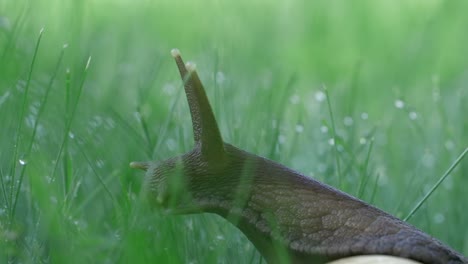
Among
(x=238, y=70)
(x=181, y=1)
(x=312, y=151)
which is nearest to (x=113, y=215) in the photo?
(x=312, y=151)

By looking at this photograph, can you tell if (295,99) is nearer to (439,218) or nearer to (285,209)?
(439,218)

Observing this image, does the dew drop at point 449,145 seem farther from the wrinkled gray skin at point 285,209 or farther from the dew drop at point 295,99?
the wrinkled gray skin at point 285,209

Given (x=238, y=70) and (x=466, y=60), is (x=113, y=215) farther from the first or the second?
(x=466, y=60)

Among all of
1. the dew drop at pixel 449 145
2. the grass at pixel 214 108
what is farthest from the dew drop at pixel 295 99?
the dew drop at pixel 449 145

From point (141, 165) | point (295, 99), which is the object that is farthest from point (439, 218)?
point (141, 165)

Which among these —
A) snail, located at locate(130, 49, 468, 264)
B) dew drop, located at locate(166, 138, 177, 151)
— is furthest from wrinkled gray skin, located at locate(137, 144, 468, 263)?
dew drop, located at locate(166, 138, 177, 151)

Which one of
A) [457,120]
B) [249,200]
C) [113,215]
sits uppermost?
[457,120]

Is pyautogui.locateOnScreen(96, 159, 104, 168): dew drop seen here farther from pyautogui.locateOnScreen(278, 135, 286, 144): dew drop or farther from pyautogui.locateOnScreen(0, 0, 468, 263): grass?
pyautogui.locateOnScreen(278, 135, 286, 144): dew drop

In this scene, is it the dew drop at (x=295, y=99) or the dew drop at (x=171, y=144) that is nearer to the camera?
the dew drop at (x=171, y=144)
